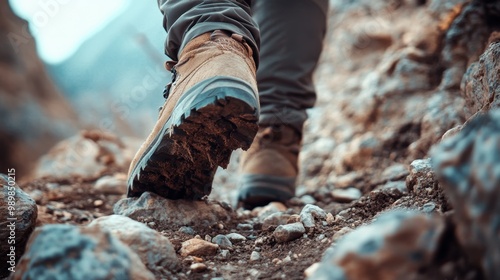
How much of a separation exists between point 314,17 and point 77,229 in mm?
1490

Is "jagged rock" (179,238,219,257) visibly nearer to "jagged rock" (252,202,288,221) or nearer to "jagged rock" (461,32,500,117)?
"jagged rock" (252,202,288,221)

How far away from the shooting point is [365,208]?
118cm

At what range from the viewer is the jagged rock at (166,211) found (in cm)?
118

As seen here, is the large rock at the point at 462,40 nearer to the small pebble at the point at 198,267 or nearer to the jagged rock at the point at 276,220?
the jagged rock at the point at 276,220

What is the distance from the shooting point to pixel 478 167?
503 mm

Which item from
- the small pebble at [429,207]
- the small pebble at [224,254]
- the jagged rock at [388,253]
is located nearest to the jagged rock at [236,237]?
the small pebble at [224,254]

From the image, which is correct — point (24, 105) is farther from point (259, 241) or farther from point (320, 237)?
point (320, 237)

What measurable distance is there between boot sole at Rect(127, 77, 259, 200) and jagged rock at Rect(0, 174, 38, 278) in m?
0.28

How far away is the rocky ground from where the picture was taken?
518mm

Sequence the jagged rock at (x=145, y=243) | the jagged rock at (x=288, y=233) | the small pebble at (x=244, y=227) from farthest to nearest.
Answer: the small pebble at (x=244, y=227) < the jagged rock at (x=288, y=233) < the jagged rock at (x=145, y=243)

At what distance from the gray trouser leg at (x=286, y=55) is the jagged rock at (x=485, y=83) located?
664 millimetres

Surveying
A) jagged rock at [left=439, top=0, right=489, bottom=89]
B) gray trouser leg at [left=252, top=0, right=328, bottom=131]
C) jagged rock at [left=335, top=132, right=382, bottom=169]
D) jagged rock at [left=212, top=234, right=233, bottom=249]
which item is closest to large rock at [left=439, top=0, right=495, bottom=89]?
jagged rock at [left=439, top=0, right=489, bottom=89]

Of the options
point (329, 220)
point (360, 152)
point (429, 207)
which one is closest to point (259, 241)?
point (329, 220)

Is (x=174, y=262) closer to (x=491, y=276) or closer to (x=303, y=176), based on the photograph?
(x=491, y=276)
